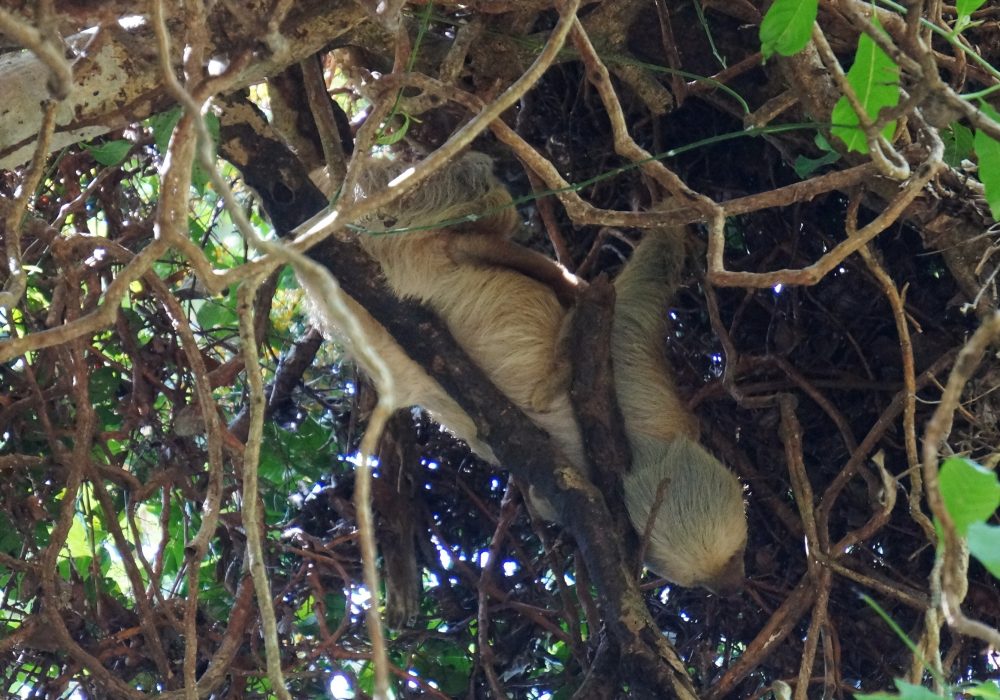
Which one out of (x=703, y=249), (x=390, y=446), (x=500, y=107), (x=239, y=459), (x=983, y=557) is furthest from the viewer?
(x=390, y=446)

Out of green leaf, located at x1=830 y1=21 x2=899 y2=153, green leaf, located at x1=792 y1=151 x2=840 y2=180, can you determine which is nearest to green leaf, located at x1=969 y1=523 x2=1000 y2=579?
green leaf, located at x1=830 y1=21 x2=899 y2=153

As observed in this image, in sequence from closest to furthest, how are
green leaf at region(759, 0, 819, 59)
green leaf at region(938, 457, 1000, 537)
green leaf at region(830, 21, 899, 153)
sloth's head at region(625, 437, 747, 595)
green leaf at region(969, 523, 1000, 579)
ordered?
1. green leaf at region(969, 523, 1000, 579)
2. green leaf at region(938, 457, 1000, 537)
3. green leaf at region(759, 0, 819, 59)
4. green leaf at region(830, 21, 899, 153)
5. sloth's head at region(625, 437, 747, 595)

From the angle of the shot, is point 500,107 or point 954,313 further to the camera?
point 954,313

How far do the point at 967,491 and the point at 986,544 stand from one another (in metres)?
0.14

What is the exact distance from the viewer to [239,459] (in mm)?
2859

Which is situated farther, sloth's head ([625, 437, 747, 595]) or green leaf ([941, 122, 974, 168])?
sloth's head ([625, 437, 747, 595])

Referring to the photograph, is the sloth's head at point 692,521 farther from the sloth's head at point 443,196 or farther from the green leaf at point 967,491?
the green leaf at point 967,491

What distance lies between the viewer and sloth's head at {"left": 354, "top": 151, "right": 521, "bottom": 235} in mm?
3049

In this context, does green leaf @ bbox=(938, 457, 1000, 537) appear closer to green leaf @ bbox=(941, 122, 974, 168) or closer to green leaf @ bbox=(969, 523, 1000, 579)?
green leaf @ bbox=(969, 523, 1000, 579)

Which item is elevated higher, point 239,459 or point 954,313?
point 239,459

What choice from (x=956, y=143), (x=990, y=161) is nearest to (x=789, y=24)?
(x=990, y=161)

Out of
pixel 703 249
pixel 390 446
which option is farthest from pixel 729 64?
pixel 390 446

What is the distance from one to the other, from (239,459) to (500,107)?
57.3 inches

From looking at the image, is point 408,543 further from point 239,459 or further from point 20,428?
point 20,428
